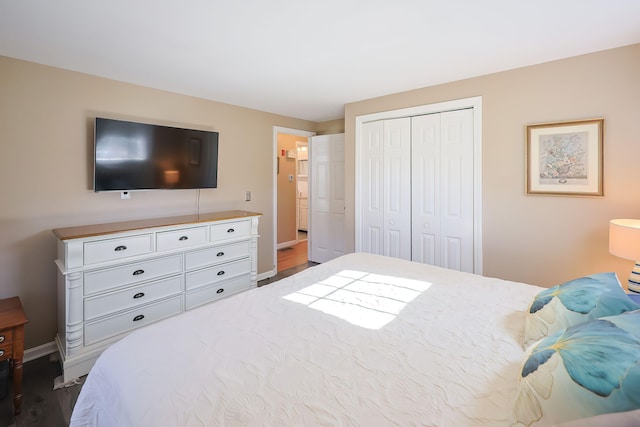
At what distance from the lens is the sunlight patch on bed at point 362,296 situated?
1.54 meters

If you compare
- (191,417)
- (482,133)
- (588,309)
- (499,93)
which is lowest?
(191,417)

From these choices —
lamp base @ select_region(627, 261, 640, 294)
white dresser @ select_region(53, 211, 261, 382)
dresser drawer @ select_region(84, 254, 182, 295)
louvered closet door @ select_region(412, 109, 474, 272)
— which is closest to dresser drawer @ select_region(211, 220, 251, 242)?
white dresser @ select_region(53, 211, 261, 382)

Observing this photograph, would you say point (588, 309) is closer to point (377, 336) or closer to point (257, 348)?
point (377, 336)

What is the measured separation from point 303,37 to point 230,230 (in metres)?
1.94

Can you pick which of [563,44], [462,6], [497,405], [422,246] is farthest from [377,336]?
[563,44]

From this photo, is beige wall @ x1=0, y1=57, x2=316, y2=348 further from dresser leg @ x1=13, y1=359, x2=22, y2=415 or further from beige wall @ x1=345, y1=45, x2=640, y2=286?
beige wall @ x1=345, y1=45, x2=640, y2=286

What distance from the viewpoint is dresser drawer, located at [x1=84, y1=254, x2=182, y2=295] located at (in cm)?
229

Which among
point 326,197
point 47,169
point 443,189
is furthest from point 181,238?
point 443,189

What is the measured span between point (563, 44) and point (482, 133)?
34.3 inches

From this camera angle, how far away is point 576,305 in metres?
1.26

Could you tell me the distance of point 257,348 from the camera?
4.04 ft

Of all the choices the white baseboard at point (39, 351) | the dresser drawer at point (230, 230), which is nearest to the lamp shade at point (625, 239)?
the dresser drawer at point (230, 230)

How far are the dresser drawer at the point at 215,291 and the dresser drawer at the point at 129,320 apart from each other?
0.37ft

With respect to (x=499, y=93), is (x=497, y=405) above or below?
below
